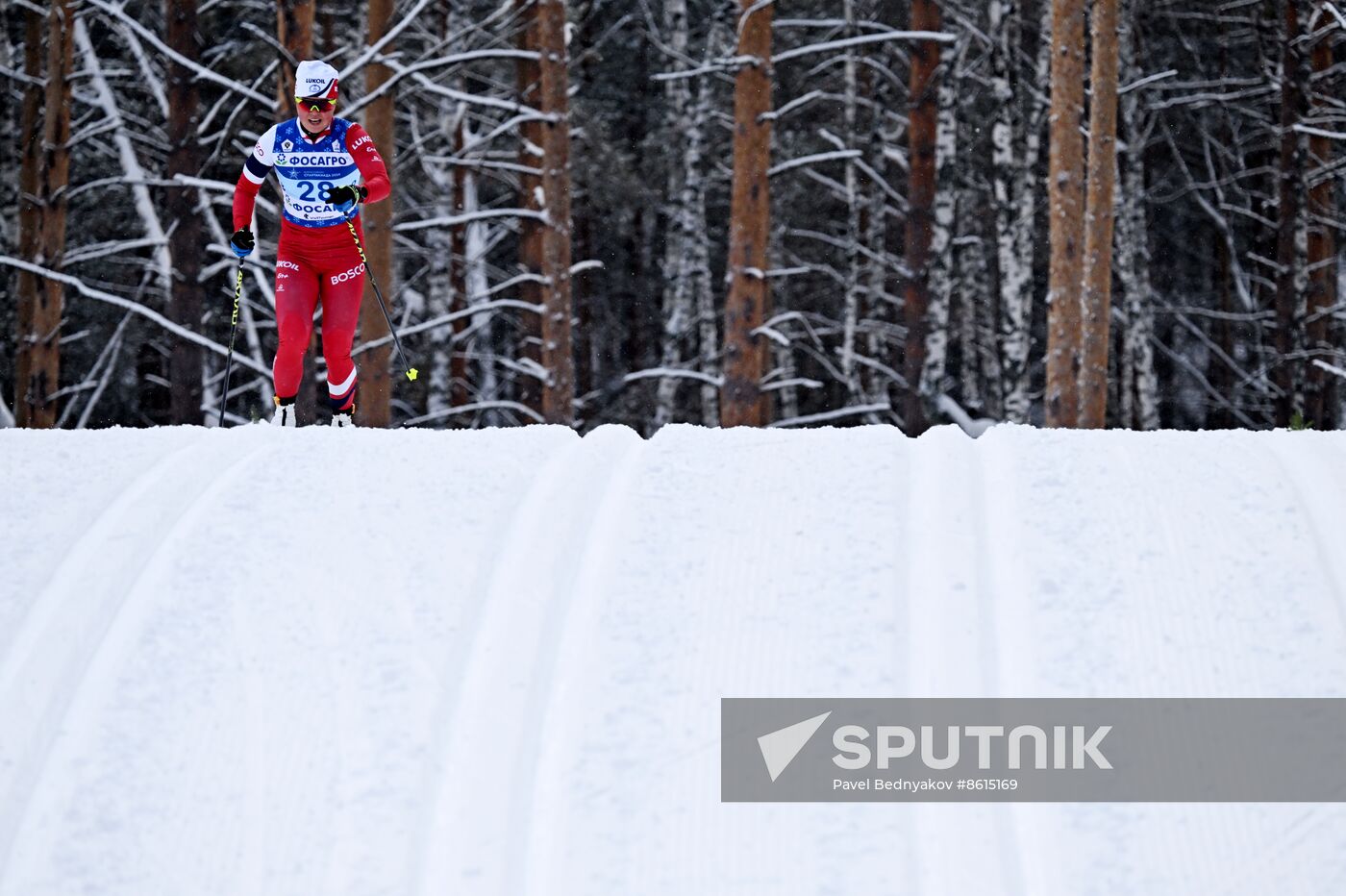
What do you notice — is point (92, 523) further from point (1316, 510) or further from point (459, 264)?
point (459, 264)

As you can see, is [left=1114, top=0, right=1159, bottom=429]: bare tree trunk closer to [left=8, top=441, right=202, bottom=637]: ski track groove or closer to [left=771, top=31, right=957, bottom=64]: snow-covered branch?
[left=771, top=31, right=957, bottom=64]: snow-covered branch

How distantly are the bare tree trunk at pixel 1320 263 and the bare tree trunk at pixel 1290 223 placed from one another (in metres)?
0.21

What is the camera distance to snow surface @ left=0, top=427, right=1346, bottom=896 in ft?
10.3

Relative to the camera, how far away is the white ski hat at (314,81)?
648 cm

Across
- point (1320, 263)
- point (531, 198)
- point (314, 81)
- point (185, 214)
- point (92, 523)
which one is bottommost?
point (92, 523)

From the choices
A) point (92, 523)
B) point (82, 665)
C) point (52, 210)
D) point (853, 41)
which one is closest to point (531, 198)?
point (853, 41)

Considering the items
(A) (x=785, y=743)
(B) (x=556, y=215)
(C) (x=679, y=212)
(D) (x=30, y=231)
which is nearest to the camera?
(A) (x=785, y=743)

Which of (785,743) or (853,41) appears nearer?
(785,743)

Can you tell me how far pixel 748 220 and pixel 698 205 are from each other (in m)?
5.68

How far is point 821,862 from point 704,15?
21.5m

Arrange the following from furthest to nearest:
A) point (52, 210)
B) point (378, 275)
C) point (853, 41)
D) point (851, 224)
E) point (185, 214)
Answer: point (851, 224), point (185, 214), point (52, 210), point (853, 41), point (378, 275)

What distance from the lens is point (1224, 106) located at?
780 inches

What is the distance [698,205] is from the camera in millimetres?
17062

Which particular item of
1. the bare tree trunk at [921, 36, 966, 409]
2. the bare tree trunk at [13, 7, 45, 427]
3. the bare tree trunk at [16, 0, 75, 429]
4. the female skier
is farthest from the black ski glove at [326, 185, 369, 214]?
the bare tree trunk at [921, 36, 966, 409]
